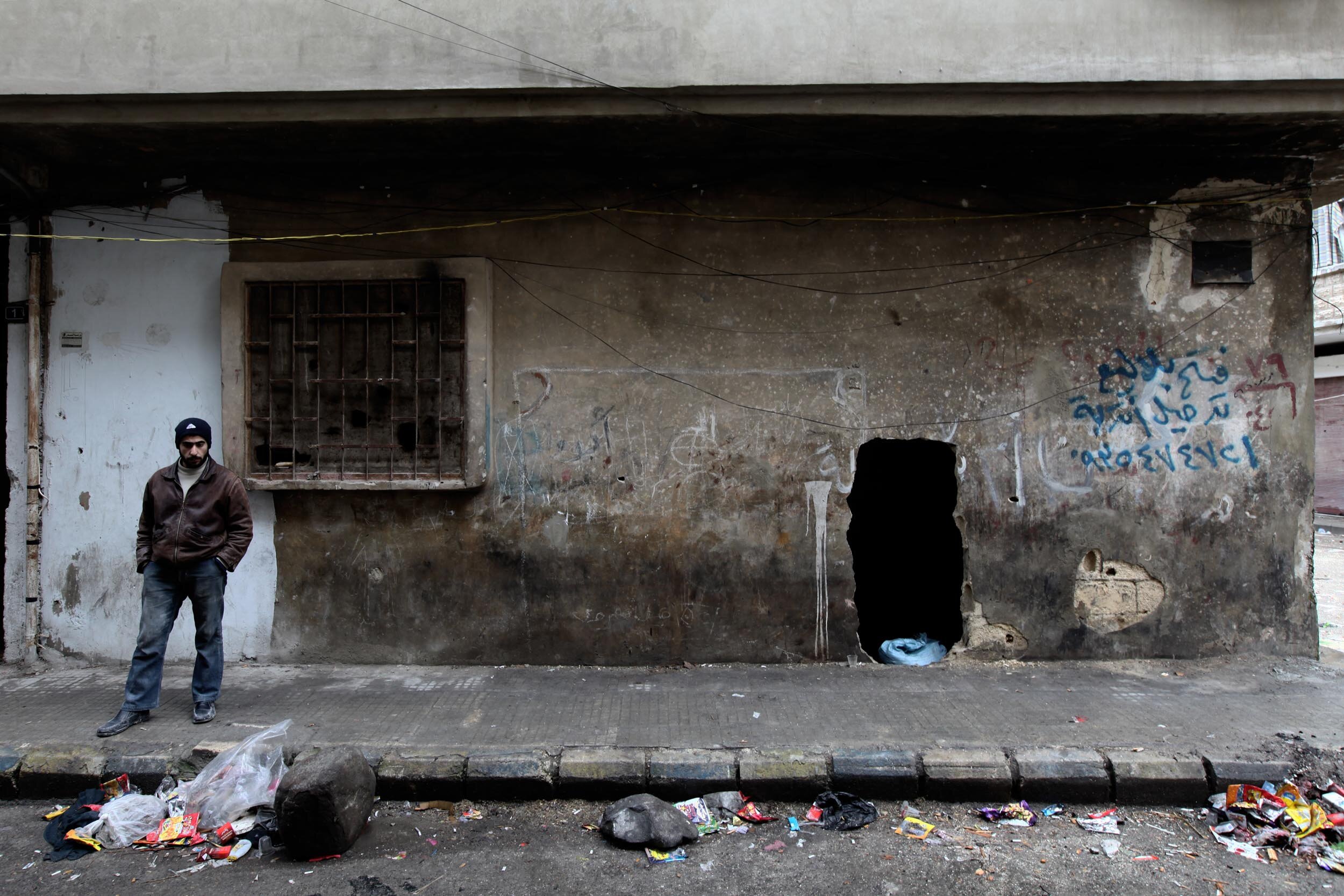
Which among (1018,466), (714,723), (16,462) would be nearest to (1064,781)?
(714,723)

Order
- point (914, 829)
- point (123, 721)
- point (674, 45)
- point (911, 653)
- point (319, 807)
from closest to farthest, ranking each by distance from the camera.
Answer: point (319, 807) → point (914, 829) → point (123, 721) → point (674, 45) → point (911, 653)

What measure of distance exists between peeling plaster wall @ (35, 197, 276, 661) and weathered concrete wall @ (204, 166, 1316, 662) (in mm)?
1434

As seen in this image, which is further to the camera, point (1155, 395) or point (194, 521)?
point (1155, 395)

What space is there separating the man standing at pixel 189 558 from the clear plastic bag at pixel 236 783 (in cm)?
84

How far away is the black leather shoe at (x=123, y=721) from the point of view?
4.51m

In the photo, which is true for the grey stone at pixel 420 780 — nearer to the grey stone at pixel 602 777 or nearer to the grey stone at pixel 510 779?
the grey stone at pixel 510 779

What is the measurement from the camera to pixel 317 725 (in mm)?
4691

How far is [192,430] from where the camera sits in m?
4.74

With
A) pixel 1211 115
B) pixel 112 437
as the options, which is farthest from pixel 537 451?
pixel 1211 115

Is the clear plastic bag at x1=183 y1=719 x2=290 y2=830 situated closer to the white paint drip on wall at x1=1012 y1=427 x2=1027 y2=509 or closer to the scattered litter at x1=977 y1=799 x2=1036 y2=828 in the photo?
the scattered litter at x1=977 y1=799 x2=1036 y2=828

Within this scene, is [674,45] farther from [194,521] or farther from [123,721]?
[123,721]

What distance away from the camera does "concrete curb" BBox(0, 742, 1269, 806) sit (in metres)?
4.11

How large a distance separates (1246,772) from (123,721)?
19.8 ft

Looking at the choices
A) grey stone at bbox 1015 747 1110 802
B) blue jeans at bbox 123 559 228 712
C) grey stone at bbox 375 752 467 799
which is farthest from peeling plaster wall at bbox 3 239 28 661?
grey stone at bbox 1015 747 1110 802
